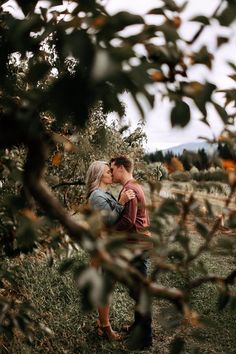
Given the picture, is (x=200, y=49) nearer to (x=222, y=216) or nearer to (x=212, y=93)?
(x=212, y=93)

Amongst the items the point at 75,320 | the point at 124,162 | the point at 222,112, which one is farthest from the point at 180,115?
the point at 75,320

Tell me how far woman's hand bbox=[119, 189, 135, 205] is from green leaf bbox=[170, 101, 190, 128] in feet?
10.7

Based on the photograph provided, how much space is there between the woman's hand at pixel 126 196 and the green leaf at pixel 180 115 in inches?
128

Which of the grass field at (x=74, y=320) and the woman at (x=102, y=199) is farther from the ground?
the woman at (x=102, y=199)

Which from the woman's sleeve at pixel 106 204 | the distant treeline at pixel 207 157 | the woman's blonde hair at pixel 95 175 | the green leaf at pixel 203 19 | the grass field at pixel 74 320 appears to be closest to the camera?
the green leaf at pixel 203 19

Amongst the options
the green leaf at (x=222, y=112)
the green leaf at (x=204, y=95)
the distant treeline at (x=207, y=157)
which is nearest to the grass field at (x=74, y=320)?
the distant treeline at (x=207, y=157)

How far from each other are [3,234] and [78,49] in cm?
171

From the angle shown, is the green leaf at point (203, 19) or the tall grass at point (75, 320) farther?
the tall grass at point (75, 320)

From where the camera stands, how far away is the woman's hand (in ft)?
13.8

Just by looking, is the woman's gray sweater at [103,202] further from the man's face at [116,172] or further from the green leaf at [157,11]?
the green leaf at [157,11]

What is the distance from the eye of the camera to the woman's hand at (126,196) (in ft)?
13.8

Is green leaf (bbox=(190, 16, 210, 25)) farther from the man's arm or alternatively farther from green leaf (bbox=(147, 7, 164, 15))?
the man's arm

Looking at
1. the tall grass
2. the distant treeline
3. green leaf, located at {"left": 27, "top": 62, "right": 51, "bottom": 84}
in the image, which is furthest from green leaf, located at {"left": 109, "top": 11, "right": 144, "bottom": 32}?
the tall grass

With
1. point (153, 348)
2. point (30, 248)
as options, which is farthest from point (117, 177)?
point (30, 248)
